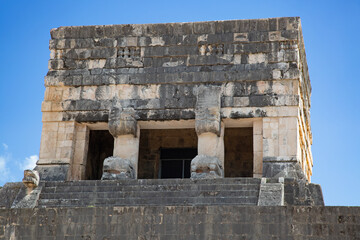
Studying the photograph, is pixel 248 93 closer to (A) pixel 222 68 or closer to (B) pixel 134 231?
(A) pixel 222 68

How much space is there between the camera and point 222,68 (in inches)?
975

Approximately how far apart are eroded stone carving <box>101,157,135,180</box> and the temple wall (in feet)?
12.3

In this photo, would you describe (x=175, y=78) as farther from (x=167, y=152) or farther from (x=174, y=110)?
(x=167, y=152)

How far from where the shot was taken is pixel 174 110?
24641 mm

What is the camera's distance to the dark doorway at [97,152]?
27078 millimetres

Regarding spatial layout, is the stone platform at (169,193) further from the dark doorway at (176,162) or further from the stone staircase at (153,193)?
the dark doorway at (176,162)

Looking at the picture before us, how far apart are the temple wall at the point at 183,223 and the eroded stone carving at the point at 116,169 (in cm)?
375

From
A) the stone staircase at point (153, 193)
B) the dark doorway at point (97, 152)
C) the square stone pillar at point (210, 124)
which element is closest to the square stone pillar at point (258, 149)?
the square stone pillar at point (210, 124)

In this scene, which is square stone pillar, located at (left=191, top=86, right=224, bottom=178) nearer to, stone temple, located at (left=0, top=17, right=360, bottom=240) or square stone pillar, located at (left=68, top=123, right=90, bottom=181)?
stone temple, located at (left=0, top=17, right=360, bottom=240)

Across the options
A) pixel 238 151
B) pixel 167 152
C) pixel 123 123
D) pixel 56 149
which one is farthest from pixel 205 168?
pixel 167 152

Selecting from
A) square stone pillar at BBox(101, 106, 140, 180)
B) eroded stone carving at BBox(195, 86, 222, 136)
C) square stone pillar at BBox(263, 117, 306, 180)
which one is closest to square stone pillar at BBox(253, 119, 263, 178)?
square stone pillar at BBox(263, 117, 306, 180)

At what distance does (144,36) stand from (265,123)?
495 cm

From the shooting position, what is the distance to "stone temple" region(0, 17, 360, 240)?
2108cm

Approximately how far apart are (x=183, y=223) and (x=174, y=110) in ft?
21.3
